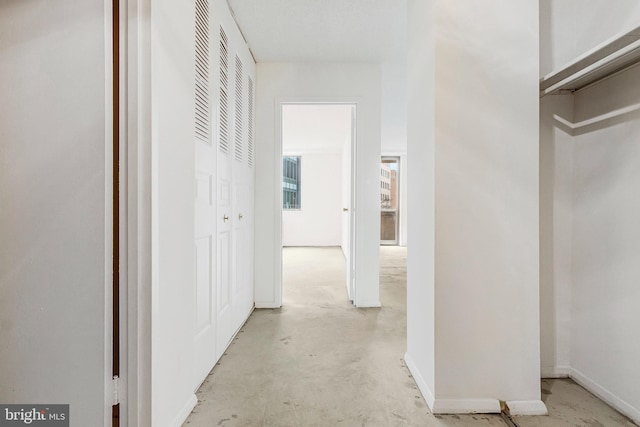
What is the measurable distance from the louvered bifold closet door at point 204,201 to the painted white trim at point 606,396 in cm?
→ 210

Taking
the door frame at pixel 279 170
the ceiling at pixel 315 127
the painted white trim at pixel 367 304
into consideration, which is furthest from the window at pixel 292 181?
the painted white trim at pixel 367 304

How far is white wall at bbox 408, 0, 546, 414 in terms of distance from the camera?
1.40 m

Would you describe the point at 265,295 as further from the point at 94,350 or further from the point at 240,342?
the point at 94,350

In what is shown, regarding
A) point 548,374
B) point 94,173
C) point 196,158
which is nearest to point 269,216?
point 196,158

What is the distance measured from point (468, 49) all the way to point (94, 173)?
1.70 m

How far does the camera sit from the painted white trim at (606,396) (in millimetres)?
1341

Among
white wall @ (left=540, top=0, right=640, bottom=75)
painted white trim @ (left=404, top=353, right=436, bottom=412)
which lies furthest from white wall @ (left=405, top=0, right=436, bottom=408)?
white wall @ (left=540, top=0, right=640, bottom=75)

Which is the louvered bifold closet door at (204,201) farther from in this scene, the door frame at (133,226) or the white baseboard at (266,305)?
the white baseboard at (266,305)

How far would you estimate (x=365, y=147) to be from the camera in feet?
9.66

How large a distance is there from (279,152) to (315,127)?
280 cm

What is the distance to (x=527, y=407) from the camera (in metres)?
1.39

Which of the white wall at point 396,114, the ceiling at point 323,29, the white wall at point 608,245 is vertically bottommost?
the white wall at point 608,245

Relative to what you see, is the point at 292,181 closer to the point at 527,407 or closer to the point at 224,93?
the point at 224,93

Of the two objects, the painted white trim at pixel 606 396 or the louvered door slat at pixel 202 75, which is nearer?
the painted white trim at pixel 606 396
